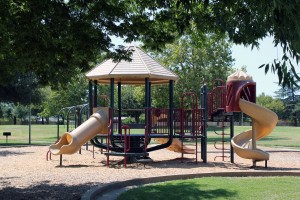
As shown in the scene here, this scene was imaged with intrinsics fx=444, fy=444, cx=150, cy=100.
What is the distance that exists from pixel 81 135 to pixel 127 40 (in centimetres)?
734

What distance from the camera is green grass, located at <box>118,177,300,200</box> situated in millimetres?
9305

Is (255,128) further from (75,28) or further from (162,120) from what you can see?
(75,28)

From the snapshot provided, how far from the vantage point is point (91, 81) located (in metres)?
17.8

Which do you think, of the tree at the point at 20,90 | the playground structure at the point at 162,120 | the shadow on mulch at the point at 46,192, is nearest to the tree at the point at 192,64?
the tree at the point at 20,90

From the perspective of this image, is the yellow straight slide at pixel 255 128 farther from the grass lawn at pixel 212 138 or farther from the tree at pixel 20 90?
the tree at pixel 20 90

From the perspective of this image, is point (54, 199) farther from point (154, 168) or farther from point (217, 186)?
point (154, 168)

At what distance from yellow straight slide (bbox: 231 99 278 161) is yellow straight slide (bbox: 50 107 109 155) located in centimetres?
489

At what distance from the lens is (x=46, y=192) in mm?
10008

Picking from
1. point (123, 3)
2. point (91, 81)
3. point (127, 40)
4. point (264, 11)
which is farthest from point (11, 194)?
point (91, 81)

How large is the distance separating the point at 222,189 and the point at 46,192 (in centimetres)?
402

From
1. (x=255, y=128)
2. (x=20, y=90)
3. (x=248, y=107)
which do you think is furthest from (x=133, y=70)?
(x=20, y=90)

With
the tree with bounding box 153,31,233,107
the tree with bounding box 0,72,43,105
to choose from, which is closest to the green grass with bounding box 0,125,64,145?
the tree with bounding box 0,72,43,105

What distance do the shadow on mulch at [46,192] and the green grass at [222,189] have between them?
3.84 ft

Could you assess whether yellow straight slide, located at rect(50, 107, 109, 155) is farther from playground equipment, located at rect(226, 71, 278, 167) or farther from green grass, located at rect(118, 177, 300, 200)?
green grass, located at rect(118, 177, 300, 200)
